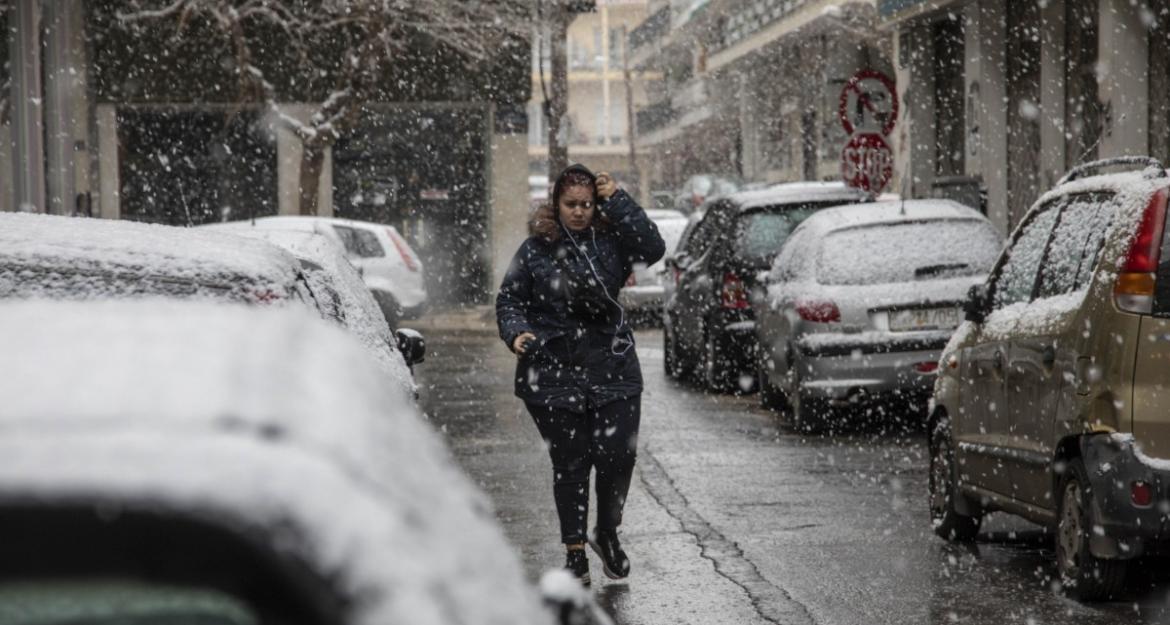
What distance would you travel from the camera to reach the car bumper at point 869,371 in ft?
44.3

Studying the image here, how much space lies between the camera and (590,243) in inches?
316

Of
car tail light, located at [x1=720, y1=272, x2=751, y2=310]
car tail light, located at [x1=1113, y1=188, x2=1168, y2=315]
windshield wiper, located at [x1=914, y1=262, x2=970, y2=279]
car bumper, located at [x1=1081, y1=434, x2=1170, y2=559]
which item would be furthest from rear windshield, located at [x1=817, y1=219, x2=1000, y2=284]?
car bumper, located at [x1=1081, y1=434, x2=1170, y2=559]

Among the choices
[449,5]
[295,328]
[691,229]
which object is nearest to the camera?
[295,328]

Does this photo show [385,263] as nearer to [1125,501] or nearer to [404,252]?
[404,252]

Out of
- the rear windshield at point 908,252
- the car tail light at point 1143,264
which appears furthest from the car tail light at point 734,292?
the car tail light at point 1143,264

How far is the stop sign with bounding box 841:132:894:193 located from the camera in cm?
2172

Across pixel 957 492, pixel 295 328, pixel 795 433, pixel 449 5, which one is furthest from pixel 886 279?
pixel 449 5

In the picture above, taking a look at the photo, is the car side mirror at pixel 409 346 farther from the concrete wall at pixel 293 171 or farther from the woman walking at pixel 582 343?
the concrete wall at pixel 293 171

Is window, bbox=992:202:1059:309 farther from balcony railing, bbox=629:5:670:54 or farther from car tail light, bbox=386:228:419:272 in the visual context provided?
balcony railing, bbox=629:5:670:54

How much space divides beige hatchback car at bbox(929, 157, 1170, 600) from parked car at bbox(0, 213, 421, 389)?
272 centimetres

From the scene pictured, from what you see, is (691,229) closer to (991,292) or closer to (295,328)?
(991,292)

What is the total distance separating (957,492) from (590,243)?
2.14 m

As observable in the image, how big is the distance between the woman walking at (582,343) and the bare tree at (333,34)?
2223 cm

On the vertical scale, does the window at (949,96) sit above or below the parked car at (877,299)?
above
